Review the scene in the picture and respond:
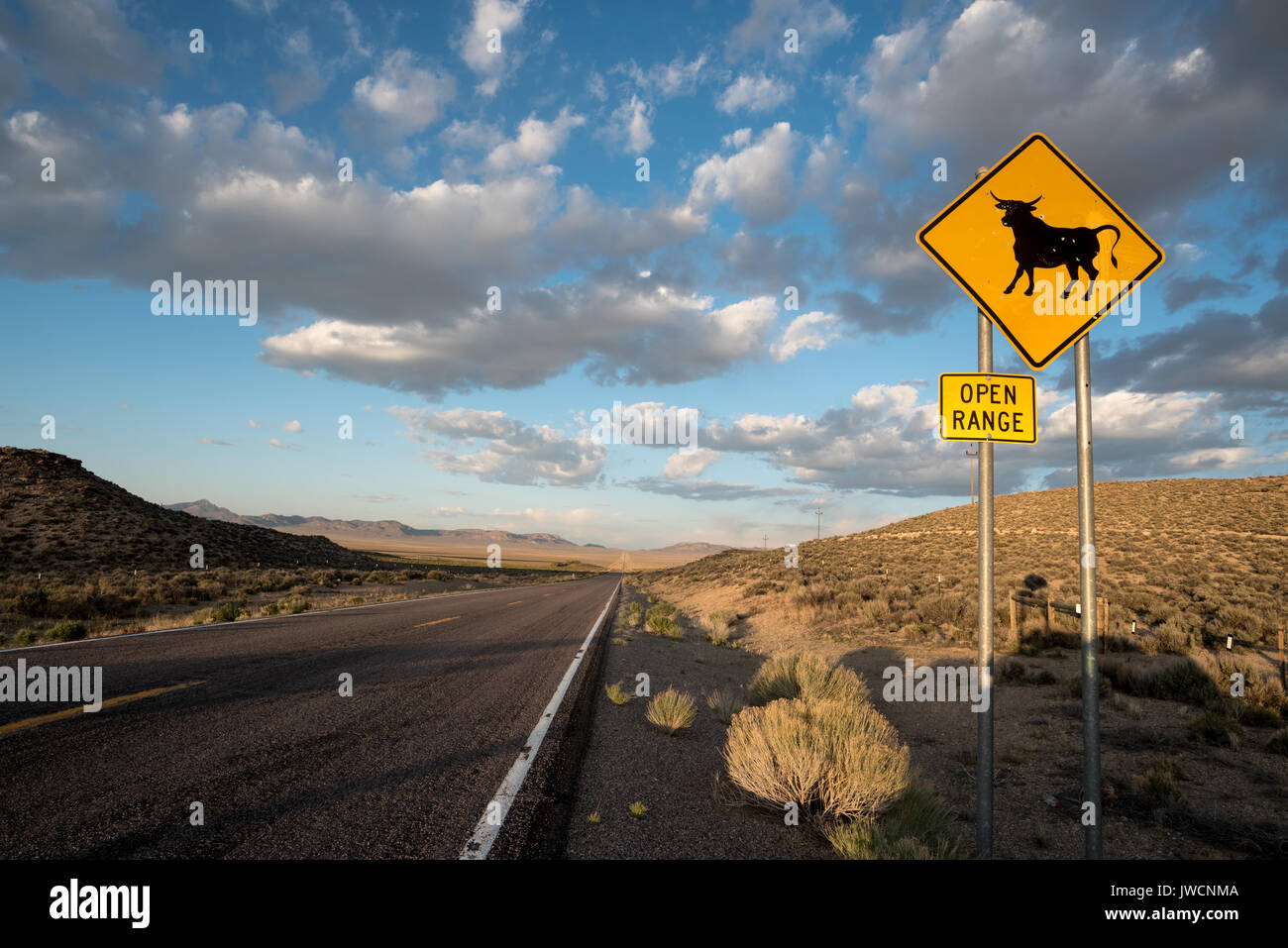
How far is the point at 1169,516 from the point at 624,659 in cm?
4762

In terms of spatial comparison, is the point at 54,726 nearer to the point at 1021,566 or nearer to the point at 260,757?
the point at 260,757

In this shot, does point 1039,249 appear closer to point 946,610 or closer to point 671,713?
point 671,713

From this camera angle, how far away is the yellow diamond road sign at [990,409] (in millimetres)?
3295

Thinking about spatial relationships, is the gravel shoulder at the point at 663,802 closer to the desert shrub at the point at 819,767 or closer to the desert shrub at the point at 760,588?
the desert shrub at the point at 819,767

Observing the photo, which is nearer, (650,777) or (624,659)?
(650,777)

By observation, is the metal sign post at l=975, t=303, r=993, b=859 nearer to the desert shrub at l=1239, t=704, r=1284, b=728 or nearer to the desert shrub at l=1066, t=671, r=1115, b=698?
the desert shrub at l=1239, t=704, r=1284, b=728

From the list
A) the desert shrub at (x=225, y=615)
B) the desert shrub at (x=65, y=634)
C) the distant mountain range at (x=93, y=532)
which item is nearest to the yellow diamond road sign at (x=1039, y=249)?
the desert shrub at (x=65, y=634)

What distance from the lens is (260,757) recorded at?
4.84 meters

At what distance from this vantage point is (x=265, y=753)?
497 centimetres

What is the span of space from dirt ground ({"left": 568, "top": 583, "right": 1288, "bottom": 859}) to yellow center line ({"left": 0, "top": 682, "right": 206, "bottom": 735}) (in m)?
4.94

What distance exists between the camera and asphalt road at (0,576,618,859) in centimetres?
348

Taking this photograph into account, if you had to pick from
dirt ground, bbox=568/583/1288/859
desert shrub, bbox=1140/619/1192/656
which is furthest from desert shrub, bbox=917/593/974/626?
dirt ground, bbox=568/583/1288/859
